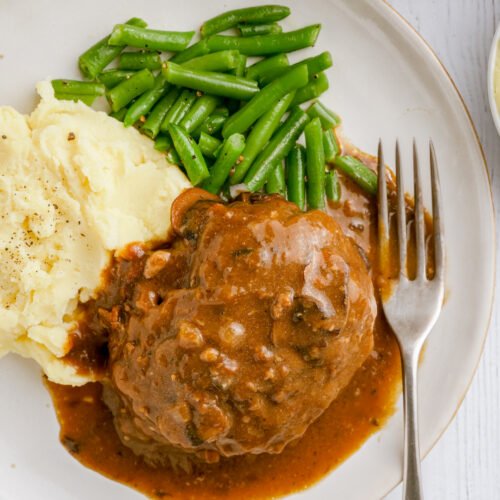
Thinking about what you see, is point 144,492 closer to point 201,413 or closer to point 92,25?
point 201,413

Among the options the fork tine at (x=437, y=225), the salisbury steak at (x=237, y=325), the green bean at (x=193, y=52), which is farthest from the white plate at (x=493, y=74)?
the green bean at (x=193, y=52)

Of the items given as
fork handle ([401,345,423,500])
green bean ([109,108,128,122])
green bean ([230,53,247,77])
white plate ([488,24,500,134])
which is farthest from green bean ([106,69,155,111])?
fork handle ([401,345,423,500])

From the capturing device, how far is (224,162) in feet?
12.9

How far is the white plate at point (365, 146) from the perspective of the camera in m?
3.99

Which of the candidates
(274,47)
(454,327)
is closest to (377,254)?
(454,327)

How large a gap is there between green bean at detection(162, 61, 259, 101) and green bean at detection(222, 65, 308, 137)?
3.6 inches

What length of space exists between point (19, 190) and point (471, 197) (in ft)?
10.9

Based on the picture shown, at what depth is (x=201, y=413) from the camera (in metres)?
3.43

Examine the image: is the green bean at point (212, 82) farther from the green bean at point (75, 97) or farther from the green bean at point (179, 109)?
the green bean at point (75, 97)

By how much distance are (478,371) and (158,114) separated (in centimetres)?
327

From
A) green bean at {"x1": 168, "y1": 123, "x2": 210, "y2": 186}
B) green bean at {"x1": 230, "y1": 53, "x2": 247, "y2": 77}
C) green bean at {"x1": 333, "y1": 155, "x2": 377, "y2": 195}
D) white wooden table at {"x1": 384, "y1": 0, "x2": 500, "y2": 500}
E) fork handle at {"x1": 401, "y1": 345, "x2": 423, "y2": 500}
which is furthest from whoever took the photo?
white wooden table at {"x1": 384, "y1": 0, "x2": 500, "y2": 500}

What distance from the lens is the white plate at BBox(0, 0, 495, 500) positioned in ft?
13.1

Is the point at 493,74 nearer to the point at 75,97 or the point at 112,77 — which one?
the point at 112,77

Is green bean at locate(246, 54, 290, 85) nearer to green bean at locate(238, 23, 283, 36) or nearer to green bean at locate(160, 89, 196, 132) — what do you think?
green bean at locate(238, 23, 283, 36)
